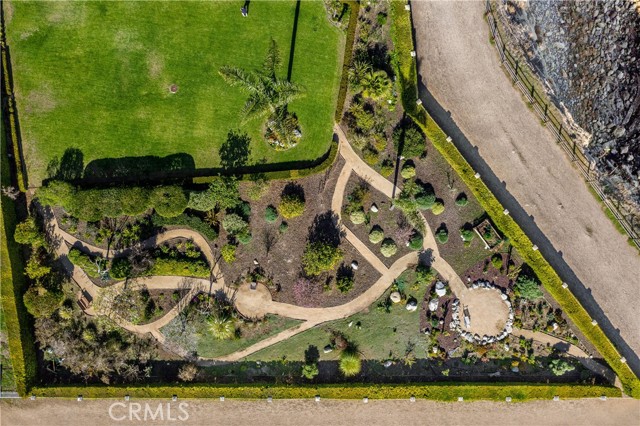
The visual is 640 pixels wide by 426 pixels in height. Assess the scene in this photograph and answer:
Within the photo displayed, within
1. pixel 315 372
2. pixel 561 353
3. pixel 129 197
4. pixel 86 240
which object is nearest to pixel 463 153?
pixel 561 353

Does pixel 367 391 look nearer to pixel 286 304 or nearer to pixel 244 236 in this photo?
pixel 286 304

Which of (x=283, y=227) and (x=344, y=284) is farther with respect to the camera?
(x=283, y=227)

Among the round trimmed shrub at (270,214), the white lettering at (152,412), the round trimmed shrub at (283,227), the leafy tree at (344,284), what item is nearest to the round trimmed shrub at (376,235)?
the leafy tree at (344,284)

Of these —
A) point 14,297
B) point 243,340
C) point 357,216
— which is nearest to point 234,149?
point 357,216

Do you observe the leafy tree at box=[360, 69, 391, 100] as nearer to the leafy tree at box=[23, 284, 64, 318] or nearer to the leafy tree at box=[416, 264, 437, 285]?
the leafy tree at box=[416, 264, 437, 285]

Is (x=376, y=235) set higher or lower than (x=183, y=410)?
higher

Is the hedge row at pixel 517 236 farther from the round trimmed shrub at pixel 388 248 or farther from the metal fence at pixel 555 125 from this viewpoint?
the round trimmed shrub at pixel 388 248

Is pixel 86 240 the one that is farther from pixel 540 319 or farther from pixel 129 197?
pixel 540 319
